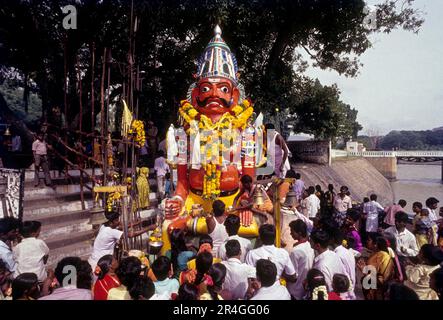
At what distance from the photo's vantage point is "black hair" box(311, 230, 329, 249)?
3.80m

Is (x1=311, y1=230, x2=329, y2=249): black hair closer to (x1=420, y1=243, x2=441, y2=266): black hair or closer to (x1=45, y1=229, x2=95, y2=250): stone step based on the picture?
(x1=420, y1=243, x2=441, y2=266): black hair

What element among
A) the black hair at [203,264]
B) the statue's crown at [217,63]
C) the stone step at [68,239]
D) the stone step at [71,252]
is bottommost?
the stone step at [71,252]

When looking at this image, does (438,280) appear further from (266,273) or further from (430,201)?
(430,201)

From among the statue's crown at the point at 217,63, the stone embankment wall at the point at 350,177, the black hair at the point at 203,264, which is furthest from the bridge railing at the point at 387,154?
the black hair at the point at 203,264

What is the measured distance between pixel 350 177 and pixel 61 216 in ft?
71.7

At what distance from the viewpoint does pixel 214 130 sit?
6.00 m

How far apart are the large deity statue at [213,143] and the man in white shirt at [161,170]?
402cm

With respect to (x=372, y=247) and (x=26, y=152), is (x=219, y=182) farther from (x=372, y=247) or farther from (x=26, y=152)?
(x=26, y=152)

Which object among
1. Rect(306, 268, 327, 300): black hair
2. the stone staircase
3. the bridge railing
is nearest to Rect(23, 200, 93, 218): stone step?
the stone staircase

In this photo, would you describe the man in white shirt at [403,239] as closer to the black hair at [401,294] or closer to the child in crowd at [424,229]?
the child in crowd at [424,229]

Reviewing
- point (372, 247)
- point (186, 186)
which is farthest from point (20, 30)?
point (372, 247)

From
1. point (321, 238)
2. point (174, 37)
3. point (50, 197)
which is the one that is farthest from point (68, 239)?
point (174, 37)

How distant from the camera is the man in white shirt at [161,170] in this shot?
33.5 ft
